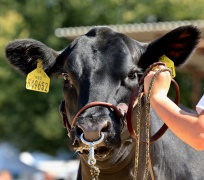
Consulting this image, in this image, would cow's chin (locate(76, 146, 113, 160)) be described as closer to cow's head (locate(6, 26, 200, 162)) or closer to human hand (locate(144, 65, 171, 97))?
cow's head (locate(6, 26, 200, 162))

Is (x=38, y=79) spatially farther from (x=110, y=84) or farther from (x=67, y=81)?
(x=110, y=84)

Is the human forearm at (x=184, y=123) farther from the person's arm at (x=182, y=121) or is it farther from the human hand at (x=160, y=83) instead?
the human hand at (x=160, y=83)

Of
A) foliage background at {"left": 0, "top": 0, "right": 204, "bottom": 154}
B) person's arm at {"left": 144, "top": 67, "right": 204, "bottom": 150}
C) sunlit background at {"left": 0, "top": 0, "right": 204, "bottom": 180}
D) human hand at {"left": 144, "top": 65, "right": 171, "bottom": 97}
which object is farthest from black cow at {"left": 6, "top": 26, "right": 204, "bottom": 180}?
foliage background at {"left": 0, "top": 0, "right": 204, "bottom": 154}

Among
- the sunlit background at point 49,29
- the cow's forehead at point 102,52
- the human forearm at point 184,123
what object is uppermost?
the human forearm at point 184,123

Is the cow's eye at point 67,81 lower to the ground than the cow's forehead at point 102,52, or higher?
lower

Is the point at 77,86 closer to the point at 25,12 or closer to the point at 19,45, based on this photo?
the point at 19,45

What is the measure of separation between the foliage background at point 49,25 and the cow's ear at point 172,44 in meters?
12.9

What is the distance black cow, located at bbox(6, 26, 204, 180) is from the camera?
14.1 feet

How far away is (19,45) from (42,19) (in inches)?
566

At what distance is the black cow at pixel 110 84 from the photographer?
4293 millimetres

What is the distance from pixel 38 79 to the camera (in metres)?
5.41

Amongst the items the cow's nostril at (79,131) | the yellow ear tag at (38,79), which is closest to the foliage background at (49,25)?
the yellow ear tag at (38,79)

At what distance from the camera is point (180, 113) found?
141 inches

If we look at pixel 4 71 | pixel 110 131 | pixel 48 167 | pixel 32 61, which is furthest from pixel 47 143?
pixel 110 131
